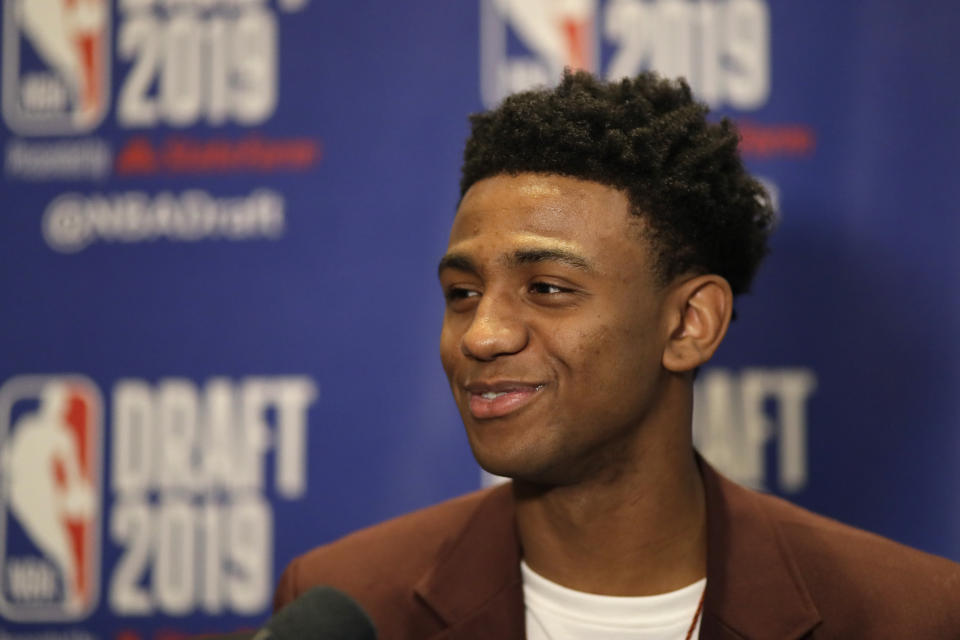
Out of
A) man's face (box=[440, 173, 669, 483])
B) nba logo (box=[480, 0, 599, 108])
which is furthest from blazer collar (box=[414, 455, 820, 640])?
nba logo (box=[480, 0, 599, 108])

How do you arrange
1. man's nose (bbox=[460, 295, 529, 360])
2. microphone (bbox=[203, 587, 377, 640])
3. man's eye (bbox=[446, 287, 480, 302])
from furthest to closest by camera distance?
man's eye (bbox=[446, 287, 480, 302])
man's nose (bbox=[460, 295, 529, 360])
microphone (bbox=[203, 587, 377, 640])

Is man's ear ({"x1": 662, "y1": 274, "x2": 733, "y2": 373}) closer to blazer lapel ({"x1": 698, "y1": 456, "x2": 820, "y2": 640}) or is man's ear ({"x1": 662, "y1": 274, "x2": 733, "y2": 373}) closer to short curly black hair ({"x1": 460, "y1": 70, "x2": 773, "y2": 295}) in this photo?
short curly black hair ({"x1": 460, "y1": 70, "x2": 773, "y2": 295})

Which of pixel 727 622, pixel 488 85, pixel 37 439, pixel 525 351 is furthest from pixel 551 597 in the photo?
pixel 37 439

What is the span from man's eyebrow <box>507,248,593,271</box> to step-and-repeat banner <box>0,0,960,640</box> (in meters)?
0.82

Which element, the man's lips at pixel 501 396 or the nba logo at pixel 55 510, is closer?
the man's lips at pixel 501 396

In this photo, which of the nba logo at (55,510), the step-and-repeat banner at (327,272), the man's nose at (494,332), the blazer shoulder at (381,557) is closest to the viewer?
the man's nose at (494,332)

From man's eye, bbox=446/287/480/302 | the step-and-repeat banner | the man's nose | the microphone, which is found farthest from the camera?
the step-and-repeat banner

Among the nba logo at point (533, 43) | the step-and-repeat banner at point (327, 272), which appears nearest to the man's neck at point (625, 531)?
the step-and-repeat banner at point (327, 272)

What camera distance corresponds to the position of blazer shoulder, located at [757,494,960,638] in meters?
1.47

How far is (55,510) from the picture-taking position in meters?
2.23

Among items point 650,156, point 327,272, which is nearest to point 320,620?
point 650,156

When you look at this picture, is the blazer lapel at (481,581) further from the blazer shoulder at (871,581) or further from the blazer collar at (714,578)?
the blazer shoulder at (871,581)

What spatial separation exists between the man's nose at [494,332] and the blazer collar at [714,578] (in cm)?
35

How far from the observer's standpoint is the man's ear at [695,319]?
150cm
